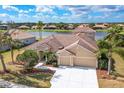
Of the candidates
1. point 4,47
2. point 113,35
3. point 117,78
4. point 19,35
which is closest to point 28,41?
point 19,35

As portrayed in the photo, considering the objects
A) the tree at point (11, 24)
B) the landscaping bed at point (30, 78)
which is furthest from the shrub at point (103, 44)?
the tree at point (11, 24)

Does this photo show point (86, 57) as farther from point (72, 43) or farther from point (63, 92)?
point (63, 92)

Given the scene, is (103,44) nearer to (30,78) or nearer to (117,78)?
(117,78)

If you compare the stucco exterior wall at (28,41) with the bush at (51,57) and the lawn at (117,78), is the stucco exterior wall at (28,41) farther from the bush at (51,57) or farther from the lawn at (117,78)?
the lawn at (117,78)

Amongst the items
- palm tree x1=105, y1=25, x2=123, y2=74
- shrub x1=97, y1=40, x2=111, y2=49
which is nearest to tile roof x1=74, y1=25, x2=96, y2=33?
shrub x1=97, y1=40, x2=111, y2=49

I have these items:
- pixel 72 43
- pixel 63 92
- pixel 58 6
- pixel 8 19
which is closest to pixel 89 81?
pixel 63 92

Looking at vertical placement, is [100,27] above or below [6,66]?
above
